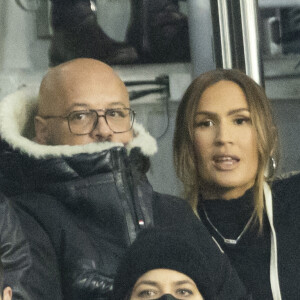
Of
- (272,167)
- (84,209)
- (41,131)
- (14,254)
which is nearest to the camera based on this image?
(14,254)

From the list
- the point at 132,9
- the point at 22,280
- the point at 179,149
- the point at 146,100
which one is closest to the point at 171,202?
the point at 179,149

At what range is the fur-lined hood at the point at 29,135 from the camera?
120 cm

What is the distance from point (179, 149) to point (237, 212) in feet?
0.44

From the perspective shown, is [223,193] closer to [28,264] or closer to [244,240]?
[244,240]

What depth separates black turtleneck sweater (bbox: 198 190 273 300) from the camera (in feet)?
4.33

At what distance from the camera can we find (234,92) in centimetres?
139

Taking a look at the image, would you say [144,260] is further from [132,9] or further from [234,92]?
[132,9]

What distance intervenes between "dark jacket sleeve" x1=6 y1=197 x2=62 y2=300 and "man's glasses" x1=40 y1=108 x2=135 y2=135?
19 centimetres

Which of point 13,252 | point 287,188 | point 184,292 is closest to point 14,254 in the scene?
point 13,252

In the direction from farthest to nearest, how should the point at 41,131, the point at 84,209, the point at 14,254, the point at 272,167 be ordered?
1. the point at 272,167
2. the point at 41,131
3. the point at 84,209
4. the point at 14,254

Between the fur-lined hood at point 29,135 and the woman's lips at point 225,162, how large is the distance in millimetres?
114

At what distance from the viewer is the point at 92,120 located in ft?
4.15

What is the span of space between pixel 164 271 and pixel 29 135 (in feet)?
1.31

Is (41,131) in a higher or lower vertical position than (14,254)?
higher
